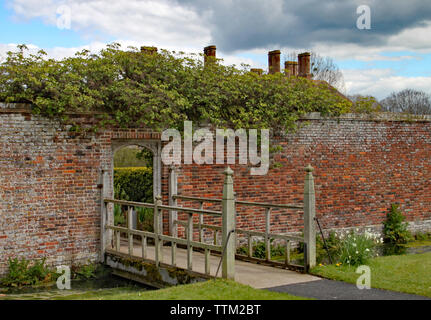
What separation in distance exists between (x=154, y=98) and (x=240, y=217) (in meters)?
3.81

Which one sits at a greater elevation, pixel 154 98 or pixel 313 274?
pixel 154 98

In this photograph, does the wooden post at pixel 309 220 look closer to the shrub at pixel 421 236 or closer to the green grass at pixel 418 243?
the green grass at pixel 418 243

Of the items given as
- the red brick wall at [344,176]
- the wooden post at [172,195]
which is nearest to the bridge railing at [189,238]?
the wooden post at [172,195]

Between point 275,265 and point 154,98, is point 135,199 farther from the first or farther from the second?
point 275,265

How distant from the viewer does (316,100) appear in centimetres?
1445

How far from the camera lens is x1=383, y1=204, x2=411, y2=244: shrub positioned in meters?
15.9

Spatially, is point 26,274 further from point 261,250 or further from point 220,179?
point 261,250

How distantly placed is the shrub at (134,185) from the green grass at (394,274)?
637 centimetres

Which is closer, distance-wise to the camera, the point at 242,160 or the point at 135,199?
the point at 242,160

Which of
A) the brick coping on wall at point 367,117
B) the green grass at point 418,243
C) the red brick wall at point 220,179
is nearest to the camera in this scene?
the red brick wall at point 220,179

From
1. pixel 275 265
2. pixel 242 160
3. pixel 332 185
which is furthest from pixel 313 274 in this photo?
pixel 332 185

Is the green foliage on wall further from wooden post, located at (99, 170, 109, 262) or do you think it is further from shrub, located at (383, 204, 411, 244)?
shrub, located at (383, 204, 411, 244)

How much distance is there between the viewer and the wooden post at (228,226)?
8.50 m

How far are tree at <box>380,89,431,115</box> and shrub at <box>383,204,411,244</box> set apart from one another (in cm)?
3104
